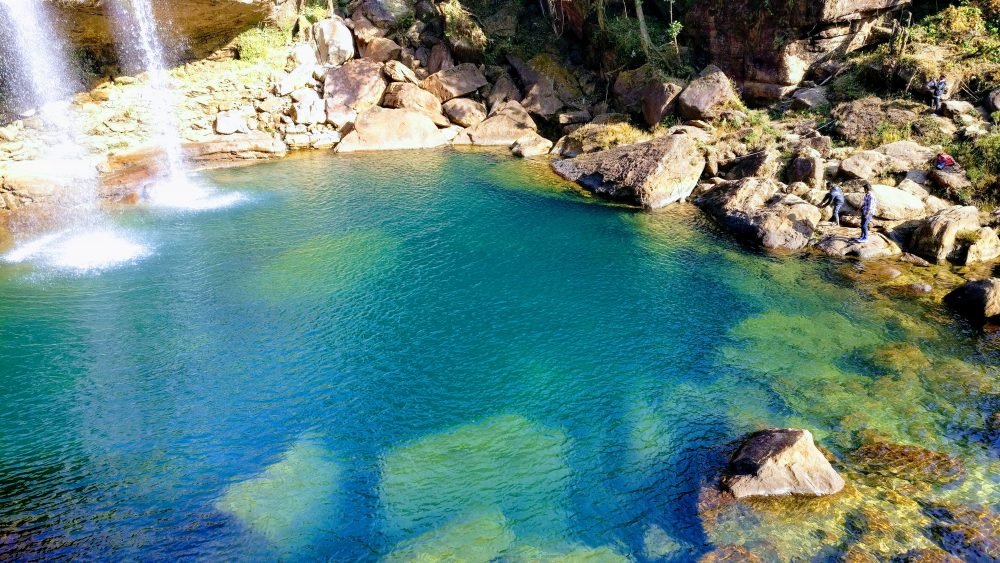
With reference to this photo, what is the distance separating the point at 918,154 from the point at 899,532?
1728 cm

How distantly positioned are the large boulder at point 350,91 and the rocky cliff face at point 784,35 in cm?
1756

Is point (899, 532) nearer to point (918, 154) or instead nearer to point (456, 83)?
point (918, 154)

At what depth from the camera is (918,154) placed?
2138 centimetres

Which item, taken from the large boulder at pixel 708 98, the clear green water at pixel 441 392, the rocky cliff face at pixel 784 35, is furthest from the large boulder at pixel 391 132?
the rocky cliff face at pixel 784 35

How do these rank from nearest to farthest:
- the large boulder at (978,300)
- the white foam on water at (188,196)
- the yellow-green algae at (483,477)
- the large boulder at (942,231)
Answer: the yellow-green algae at (483,477) < the large boulder at (978,300) < the large boulder at (942,231) < the white foam on water at (188,196)

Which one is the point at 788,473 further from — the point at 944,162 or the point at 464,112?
the point at 464,112

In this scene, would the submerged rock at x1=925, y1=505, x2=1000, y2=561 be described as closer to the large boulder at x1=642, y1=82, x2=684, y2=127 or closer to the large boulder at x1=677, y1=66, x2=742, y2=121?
the large boulder at x1=677, y1=66, x2=742, y2=121

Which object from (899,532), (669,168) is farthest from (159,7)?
(899,532)

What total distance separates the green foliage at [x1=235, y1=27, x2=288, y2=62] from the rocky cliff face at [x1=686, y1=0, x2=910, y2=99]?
72.6 feet

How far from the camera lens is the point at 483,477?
A: 10.5 metres

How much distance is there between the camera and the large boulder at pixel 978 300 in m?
14.9

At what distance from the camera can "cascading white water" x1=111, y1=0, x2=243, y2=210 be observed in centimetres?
2309

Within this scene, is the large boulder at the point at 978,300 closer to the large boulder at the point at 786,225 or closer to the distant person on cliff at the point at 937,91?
the large boulder at the point at 786,225

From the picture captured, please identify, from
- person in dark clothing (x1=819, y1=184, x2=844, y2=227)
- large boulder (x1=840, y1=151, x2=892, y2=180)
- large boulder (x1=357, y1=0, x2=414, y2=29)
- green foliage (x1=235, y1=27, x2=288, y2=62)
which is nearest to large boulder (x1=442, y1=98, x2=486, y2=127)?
large boulder (x1=357, y1=0, x2=414, y2=29)
